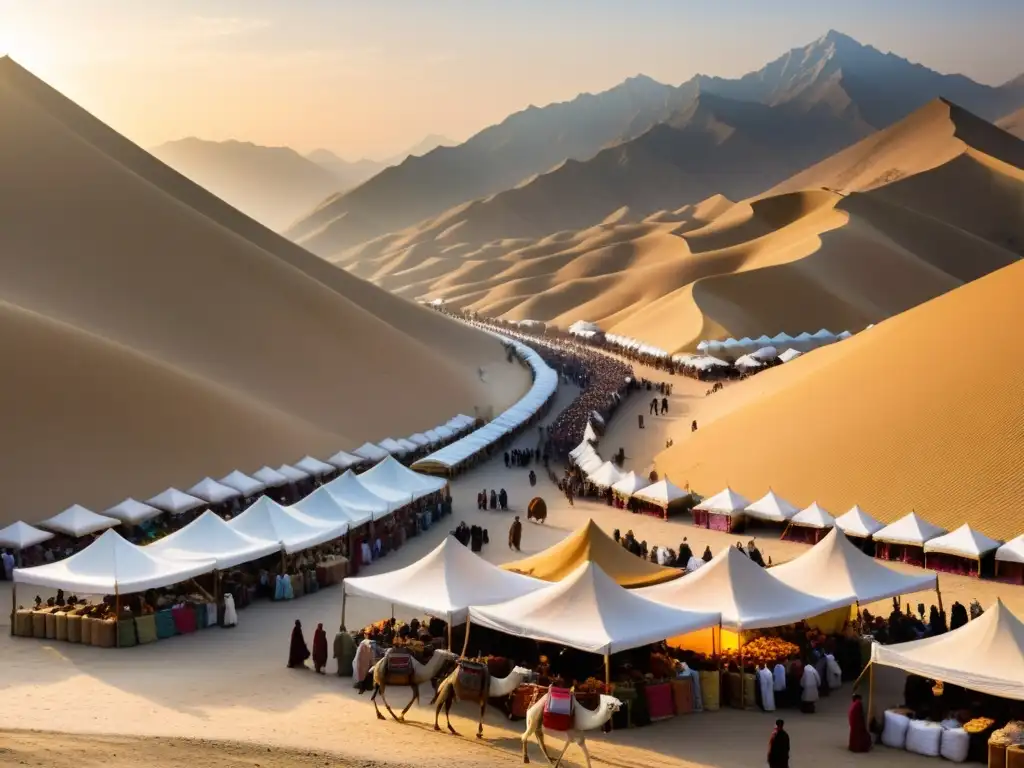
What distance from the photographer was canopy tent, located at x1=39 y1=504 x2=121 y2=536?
28656mm

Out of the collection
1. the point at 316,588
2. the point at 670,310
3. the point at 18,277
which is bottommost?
the point at 316,588

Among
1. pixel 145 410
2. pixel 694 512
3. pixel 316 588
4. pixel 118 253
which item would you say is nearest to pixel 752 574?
pixel 316 588

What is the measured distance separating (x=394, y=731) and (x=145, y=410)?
25.0 m

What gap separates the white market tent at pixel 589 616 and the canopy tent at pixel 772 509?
13.5 metres

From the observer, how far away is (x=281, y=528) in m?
25.5

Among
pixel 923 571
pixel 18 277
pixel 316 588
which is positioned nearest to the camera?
pixel 316 588

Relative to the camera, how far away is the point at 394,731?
15.9 metres

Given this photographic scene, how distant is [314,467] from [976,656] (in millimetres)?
24217

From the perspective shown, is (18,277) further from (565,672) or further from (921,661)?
(921,661)

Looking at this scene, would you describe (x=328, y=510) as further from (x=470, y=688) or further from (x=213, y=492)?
(x=470, y=688)

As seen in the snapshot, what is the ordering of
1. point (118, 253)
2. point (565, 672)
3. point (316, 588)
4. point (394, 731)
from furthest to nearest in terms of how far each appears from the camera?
point (118, 253) → point (316, 588) → point (565, 672) → point (394, 731)

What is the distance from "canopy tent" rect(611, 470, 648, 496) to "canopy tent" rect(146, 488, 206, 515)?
38.7 ft

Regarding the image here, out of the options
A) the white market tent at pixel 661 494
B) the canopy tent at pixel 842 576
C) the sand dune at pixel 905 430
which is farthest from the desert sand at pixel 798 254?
the canopy tent at pixel 842 576

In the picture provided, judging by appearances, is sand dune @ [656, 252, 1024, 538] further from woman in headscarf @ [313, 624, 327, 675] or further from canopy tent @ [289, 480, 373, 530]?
woman in headscarf @ [313, 624, 327, 675]
